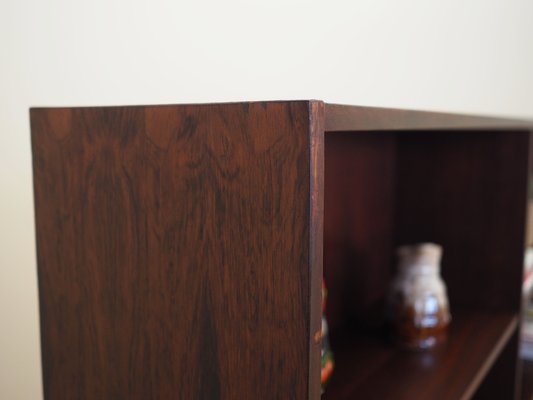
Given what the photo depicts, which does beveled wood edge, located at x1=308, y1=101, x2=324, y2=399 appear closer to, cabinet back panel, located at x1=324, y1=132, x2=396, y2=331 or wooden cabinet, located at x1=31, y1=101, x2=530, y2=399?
wooden cabinet, located at x1=31, y1=101, x2=530, y2=399

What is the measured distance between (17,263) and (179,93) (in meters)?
0.30

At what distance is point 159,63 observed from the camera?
846mm

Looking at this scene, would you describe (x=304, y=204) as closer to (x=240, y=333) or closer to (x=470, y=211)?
(x=240, y=333)

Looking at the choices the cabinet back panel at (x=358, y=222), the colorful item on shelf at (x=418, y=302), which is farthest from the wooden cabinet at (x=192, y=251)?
the cabinet back panel at (x=358, y=222)

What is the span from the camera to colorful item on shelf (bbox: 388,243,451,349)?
3.22 feet

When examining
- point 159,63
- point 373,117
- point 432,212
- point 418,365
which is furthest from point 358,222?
point 373,117

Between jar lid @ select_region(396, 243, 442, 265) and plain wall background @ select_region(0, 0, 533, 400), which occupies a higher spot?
plain wall background @ select_region(0, 0, 533, 400)

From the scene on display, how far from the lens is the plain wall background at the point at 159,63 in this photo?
755 mm

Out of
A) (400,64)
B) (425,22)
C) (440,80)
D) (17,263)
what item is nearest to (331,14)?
(400,64)

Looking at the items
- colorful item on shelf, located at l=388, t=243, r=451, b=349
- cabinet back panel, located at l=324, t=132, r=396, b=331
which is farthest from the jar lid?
cabinet back panel, located at l=324, t=132, r=396, b=331

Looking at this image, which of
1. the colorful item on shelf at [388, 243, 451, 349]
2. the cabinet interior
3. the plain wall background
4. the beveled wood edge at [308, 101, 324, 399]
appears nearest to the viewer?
the beveled wood edge at [308, 101, 324, 399]

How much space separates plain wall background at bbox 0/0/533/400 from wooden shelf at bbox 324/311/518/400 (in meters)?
0.39

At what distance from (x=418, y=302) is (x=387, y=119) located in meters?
0.46

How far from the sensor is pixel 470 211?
3.88ft
